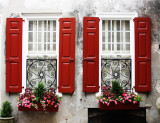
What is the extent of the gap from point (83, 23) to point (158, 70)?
2.67 m

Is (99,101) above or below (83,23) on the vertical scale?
below

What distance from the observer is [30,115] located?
851 centimetres

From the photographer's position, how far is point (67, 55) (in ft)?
27.6

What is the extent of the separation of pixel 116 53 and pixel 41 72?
2.37 m

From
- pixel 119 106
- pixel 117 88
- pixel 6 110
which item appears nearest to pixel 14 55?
pixel 6 110

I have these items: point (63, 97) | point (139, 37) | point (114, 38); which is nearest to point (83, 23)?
point (114, 38)

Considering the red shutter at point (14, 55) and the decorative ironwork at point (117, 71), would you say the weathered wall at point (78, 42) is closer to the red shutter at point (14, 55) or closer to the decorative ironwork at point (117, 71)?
the red shutter at point (14, 55)

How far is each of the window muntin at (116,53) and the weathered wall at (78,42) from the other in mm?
494

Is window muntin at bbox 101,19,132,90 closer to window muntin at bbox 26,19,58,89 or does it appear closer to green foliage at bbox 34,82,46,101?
window muntin at bbox 26,19,58,89

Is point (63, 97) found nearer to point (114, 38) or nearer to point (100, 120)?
point (100, 120)

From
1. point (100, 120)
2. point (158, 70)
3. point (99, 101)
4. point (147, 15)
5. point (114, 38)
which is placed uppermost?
point (147, 15)

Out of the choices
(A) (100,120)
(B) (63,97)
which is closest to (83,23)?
(B) (63,97)

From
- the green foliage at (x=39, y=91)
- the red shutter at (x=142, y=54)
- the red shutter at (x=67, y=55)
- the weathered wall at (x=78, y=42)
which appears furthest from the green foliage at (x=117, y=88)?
the green foliage at (x=39, y=91)

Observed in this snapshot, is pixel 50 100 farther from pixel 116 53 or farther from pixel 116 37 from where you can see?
pixel 116 37
